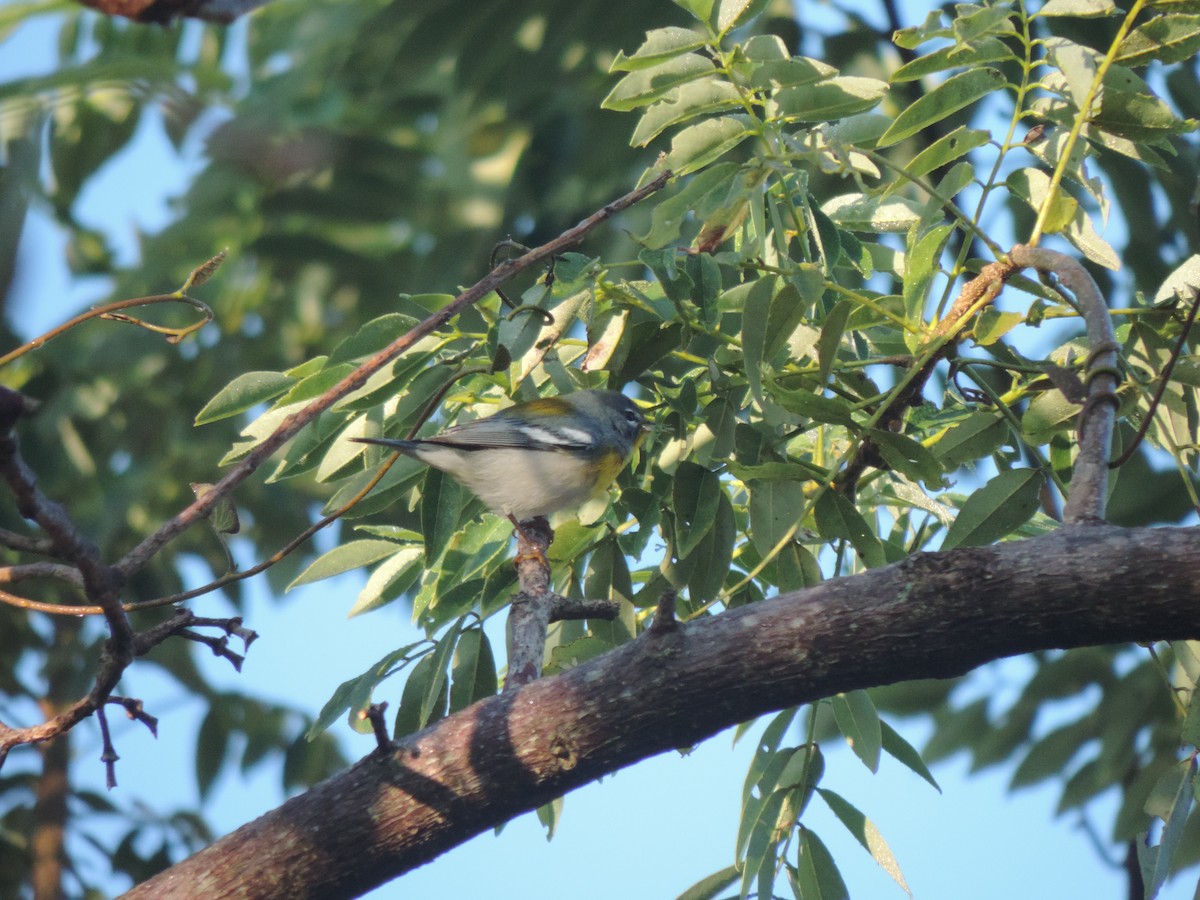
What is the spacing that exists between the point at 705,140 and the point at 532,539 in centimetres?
96

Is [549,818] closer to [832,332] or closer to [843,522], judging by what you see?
[843,522]

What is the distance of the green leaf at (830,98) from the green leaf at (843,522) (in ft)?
2.37

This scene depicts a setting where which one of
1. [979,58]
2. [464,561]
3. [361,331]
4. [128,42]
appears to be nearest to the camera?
[979,58]

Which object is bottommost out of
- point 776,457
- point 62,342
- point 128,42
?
point 776,457

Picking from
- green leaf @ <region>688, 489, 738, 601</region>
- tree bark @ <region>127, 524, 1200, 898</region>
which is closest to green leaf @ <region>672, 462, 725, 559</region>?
green leaf @ <region>688, 489, 738, 601</region>

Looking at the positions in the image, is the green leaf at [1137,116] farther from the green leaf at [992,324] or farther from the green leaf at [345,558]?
the green leaf at [345,558]

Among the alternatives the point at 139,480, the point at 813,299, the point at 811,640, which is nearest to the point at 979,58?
the point at 813,299

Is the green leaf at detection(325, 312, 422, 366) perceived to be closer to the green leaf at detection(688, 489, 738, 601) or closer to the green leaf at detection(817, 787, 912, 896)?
the green leaf at detection(688, 489, 738, 601)

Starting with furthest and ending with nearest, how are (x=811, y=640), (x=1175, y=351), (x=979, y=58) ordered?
(x=979, y=58) → (x=1175, y=351) → (x=811, y=640)

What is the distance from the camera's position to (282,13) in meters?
3.41

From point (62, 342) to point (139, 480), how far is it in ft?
1.97

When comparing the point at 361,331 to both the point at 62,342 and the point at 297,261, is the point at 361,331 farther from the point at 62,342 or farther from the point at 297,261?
the point at 62,342

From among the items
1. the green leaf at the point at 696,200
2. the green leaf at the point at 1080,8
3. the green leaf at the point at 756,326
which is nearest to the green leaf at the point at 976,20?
the green leaf at the point at 1080,8

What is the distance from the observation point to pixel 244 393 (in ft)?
7.72
